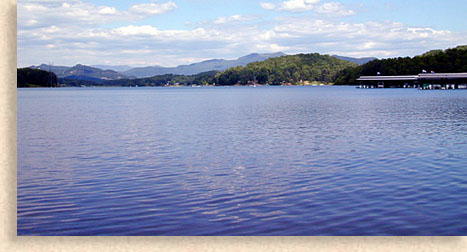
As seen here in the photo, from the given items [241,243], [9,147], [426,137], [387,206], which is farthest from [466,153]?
[9,147]

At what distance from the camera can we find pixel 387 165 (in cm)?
2681

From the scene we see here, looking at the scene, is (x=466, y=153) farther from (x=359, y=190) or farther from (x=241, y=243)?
(x=241, y=243)

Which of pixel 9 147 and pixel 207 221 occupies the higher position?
pixel 9 147

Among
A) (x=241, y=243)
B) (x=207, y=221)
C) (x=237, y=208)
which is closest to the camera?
(x=241, y=243)

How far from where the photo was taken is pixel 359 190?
2062 centimetres

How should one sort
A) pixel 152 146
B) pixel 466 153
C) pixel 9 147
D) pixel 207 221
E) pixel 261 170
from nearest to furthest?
pixel 9 147 → pixel 207 221 → pixel 261 170 → pixel 466 153 → pixel 152 146

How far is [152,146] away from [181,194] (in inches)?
635

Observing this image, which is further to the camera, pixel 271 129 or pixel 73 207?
pixel 271 129

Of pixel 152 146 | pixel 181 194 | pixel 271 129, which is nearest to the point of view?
pixel 181 194

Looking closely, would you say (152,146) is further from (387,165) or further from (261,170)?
(387,165)

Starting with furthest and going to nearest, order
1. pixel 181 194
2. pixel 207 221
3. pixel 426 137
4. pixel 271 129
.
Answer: pixel 271 129
pixel 426 137
pixel 181 194
pixel 207 221

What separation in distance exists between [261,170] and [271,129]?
22.7 meters

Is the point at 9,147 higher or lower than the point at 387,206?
higher

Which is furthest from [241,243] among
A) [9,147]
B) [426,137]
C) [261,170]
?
[426,137]
